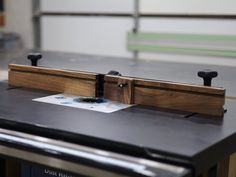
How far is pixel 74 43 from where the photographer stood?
372 centimetres

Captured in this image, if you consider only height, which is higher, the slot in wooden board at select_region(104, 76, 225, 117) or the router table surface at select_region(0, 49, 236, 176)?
the slot in wooden board at select_region(104, 76, 225, 117)

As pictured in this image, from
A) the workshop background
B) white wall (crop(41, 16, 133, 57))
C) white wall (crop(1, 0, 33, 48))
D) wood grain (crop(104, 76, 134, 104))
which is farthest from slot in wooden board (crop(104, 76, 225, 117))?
white wall (crop(1, 0, 33, 48))

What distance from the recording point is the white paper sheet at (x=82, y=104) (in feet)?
3.66

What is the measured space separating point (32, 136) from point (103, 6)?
8.86 ft

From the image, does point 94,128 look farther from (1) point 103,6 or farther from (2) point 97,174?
(1) point 103,6

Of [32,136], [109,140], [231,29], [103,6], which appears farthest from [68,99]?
[103,6]

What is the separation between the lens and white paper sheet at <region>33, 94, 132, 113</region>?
1.11 metres

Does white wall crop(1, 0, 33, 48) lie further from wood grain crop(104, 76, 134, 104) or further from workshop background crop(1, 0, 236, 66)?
wood grain crop(104, 76, 134, 104)

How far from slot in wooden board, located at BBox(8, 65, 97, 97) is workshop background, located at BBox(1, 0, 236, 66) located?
78.0 inches

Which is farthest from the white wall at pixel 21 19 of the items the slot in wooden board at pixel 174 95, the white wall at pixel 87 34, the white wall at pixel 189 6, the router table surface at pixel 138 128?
the slot in wooden board at pixel 174 95

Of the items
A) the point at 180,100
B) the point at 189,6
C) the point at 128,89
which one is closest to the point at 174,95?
the point at 180,100

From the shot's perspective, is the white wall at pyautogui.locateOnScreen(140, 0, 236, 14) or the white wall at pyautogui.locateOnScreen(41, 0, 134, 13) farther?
the white wall at pyautogui.locateOnScreen(41, 0, 134, 13)

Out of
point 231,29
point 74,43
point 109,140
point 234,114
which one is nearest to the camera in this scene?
point 109,140

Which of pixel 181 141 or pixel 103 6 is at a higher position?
pixel 103 6
